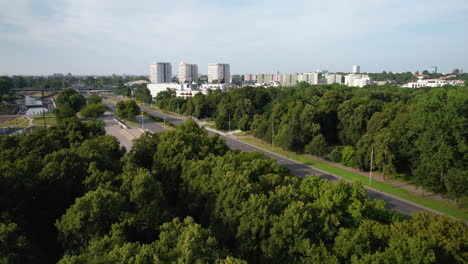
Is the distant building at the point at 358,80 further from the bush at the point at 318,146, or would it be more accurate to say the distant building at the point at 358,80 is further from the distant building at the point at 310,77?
the bush at the point at 318,146

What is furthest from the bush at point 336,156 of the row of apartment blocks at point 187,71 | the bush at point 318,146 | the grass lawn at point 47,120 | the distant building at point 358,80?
the row of apartment blocks at point 187,71

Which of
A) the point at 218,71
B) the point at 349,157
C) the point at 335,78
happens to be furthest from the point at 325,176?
the point at 218,71

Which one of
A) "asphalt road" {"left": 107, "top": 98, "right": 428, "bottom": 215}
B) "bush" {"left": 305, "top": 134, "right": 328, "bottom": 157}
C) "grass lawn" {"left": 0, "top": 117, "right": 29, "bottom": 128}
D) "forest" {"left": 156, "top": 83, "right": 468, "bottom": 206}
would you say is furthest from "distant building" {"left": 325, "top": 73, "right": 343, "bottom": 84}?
"grass lawn" {"left": 0, "top": 117, "right": 29, "bottom": 128}

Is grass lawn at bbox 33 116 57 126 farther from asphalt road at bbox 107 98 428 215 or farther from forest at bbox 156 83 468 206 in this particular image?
asphalt road at bbox 107 98 428 215

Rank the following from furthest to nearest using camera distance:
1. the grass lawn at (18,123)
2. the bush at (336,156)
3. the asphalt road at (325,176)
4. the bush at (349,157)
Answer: the grass lawn at (18,123)
the bush at (336,156)
the bush at (349,157)
the asphalt road at (325,176)

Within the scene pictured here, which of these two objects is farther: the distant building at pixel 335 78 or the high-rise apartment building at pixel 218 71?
the high-rise apartment building at pixel 218 71

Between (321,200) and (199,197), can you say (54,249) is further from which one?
(321,200)

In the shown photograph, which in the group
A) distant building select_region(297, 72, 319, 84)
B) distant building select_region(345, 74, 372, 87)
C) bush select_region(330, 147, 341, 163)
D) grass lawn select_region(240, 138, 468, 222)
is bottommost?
grass lawn select_region(240, 138, 468, 222)
